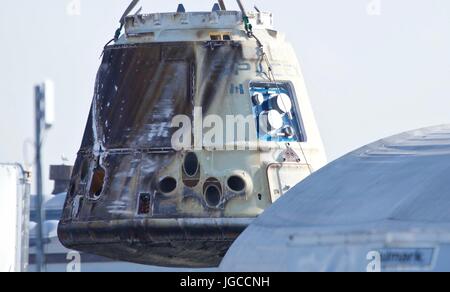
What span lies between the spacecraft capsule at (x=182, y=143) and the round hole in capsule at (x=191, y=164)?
0.06ft

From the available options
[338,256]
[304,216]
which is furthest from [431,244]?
[304,216]

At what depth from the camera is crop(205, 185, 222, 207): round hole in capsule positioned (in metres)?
36.1

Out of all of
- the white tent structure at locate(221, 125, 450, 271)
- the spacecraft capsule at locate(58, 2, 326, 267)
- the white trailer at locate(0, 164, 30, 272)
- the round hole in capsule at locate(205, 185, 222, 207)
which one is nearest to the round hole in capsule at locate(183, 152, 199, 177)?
the spacecraft capsule at locate(58, 2, 326, 267)

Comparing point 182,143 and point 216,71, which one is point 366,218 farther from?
point 216,71

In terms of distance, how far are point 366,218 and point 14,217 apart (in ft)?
35.8

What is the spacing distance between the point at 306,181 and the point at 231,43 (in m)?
12.1

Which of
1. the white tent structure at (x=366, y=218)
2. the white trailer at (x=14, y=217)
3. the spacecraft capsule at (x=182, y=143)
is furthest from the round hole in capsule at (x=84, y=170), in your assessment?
the white tent structure at (x=366, y=218)

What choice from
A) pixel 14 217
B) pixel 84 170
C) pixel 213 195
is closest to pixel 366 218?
pixel 14 217

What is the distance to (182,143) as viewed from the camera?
36.1 metres

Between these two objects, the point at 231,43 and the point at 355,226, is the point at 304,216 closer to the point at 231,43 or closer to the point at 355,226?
the point at 355,226

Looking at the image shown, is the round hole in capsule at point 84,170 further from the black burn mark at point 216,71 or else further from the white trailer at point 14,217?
the white trailer at point 14,217

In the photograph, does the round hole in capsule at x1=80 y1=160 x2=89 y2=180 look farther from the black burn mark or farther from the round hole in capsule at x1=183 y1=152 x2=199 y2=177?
the black burn mark

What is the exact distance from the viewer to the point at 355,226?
21.6 m

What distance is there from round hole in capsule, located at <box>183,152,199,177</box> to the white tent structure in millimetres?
11007
